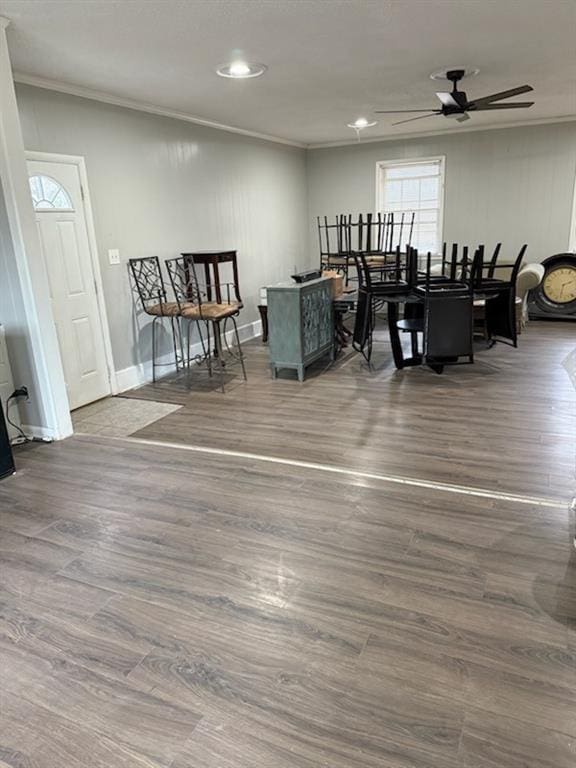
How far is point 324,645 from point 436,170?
286 inches

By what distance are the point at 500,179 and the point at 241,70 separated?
4.67 m

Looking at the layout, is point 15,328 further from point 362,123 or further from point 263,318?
point 362,123

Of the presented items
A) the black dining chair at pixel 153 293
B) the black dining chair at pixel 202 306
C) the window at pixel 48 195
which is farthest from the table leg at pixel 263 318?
the window at pixel 48 195

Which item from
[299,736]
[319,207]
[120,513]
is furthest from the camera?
[319,207]

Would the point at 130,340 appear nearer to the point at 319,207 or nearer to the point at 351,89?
the point at 351,89

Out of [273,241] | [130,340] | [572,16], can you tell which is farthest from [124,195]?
[572,16]

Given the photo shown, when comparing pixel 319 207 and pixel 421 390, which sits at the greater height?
pixel 319 207

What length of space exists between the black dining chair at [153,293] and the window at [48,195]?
830 millimetres

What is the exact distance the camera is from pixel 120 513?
9.19 ft

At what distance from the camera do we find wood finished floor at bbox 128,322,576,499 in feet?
10.5

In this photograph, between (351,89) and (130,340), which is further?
(130,340)

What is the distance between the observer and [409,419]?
397 centimetres

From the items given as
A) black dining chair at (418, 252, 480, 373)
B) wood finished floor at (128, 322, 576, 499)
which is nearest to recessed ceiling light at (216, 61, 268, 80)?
black dining chair at (418, 252, 480, 373)

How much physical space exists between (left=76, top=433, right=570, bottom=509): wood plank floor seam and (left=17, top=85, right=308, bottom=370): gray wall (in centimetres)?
161
